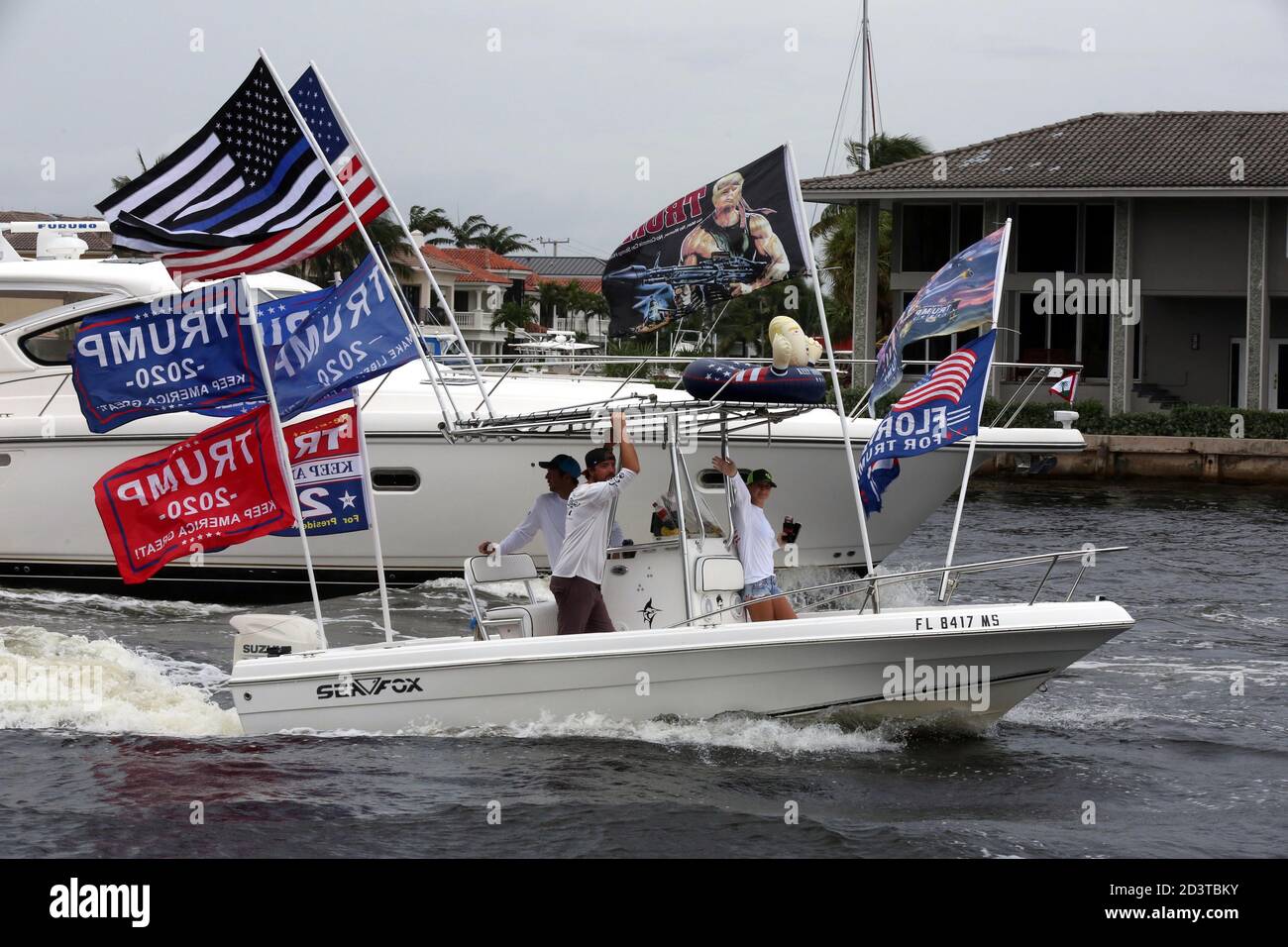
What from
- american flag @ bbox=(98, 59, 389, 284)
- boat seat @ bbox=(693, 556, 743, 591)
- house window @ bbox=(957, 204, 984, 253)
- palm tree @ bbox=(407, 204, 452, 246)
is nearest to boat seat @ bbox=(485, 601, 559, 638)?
boat seat @ bbox=(693, 556, 743, 591)

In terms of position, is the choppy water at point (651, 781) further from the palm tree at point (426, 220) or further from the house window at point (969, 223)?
the palm tree at point (426, 220)

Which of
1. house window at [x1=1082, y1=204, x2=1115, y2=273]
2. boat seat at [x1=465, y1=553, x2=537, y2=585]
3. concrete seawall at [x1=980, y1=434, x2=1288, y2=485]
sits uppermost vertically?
house window at [x1=1082, y1=204, x2=1115, y2=273]

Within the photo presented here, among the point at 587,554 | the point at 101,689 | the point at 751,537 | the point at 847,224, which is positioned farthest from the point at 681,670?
the point at 847,224

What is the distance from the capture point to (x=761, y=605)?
9516 mm

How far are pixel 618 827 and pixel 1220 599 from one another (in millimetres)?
9876

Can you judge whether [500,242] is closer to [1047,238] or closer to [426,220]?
[426,220]

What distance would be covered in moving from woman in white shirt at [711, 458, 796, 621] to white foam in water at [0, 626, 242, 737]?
3.49m

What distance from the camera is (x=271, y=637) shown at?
30.2 ft

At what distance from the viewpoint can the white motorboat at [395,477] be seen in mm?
14820

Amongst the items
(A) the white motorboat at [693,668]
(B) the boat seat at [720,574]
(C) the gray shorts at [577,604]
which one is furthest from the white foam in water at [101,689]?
(B) the boat seat at [720,574]

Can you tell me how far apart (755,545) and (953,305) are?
210cm

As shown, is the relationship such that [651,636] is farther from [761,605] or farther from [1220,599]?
[1220,599]

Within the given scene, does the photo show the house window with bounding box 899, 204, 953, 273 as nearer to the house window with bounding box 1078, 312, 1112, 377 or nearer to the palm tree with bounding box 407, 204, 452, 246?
the house window with bounding box 1078, 312, 1112, 377

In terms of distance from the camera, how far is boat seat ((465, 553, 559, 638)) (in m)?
9.45
